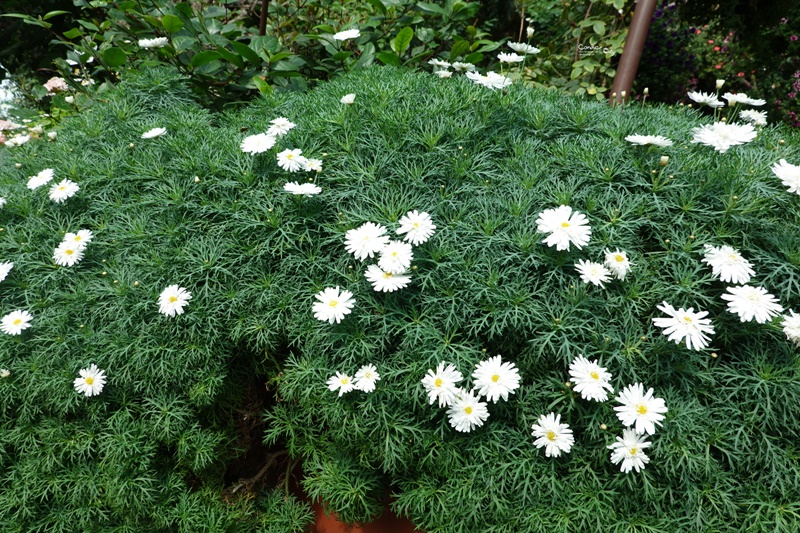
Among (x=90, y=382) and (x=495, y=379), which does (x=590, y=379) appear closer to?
(x=495, y=379)

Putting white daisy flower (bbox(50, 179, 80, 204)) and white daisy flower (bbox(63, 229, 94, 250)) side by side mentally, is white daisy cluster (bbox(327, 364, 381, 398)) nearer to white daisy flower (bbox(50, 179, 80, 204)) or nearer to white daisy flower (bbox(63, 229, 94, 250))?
white daisy flower (bbox(63, 229, 94, 250))

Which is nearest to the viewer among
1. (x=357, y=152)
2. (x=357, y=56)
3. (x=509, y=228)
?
(x=509, y=228)

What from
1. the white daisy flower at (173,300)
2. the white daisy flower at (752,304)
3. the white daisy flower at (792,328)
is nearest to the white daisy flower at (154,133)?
the white daisy flower at (173,300)

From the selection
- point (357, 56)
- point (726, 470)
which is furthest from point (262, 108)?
point (726, 470)

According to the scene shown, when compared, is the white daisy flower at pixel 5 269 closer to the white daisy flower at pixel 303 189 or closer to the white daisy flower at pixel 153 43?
the white daisy flower at pixel 303 189

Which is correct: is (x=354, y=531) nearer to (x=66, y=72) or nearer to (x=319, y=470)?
(x=319, y=470)
